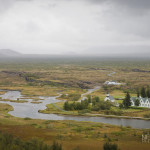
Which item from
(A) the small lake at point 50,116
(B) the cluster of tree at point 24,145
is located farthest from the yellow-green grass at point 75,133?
(A) the small lake at point 50,116

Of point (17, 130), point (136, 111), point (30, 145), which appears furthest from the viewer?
point (136, 111)

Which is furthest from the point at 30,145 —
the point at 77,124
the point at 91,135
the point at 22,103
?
the point at 22,103

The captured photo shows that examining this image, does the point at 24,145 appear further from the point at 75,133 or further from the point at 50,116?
the point at 50,116

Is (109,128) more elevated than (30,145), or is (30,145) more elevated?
(30,145)

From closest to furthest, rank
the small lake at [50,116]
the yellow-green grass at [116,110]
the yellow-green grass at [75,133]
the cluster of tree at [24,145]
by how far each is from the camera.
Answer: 1. the cluster of tree at [24,145]
2. the yellow-green grass at [75,133]
3. the small lake at [50,116]
4. the yellow-green grass at [116,110]

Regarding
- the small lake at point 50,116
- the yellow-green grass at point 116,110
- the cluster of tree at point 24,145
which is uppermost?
the cluster of tree at point 24,145

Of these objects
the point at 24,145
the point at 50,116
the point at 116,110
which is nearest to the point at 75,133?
the point at 24,145

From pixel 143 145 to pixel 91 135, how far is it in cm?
984

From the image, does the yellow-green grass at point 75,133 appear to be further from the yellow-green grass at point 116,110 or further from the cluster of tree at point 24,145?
the yellow-green grass at point 116,110

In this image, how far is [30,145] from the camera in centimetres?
2773

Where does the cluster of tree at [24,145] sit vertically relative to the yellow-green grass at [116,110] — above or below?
above

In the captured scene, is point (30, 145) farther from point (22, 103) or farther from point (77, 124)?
point (22, 103)

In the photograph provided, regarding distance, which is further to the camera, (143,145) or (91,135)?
(91,135)

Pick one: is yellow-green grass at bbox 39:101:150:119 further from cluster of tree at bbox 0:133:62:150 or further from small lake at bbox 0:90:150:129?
cluster of tree at bbox 0:133:62:150
